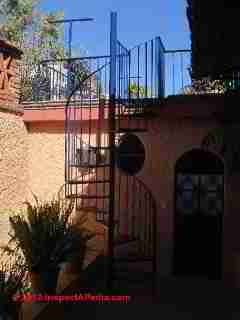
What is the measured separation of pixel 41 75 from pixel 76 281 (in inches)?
210

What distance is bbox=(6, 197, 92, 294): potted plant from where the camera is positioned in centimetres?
384

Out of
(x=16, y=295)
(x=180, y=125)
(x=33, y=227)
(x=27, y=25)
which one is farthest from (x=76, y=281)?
(x=27, y=25)

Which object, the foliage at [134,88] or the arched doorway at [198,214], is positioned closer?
the foliage at [134,88]

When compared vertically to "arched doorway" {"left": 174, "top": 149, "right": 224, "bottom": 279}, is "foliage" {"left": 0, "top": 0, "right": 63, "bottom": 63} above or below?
above

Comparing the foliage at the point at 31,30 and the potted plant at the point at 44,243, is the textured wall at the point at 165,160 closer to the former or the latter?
the potted plant at the point at 44,243

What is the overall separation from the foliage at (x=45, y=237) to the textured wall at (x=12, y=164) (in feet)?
10.00

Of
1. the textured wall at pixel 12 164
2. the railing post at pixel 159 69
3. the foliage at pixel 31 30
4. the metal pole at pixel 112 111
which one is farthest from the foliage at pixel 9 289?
the foliage at pixel 31 30

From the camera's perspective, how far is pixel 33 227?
3.96 meters

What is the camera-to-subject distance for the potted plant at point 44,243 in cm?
384

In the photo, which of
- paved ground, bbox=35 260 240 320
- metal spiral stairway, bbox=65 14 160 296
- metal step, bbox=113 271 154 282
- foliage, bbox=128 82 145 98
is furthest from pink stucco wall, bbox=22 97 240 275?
paved ground, bbox=35 260 240 320

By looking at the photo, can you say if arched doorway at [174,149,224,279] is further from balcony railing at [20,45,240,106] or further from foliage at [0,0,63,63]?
foliage at [0,0,63,63]

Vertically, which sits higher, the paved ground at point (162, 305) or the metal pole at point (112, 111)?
the metal pole at point (112, 111)

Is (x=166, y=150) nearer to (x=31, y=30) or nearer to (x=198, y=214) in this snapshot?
(x=198, y=214)

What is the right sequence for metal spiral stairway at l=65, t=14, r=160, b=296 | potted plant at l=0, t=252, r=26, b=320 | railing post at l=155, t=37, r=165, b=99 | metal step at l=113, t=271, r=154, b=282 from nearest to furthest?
1. potted plant at l=0, t=252, r=26, b=320
2. metal step at l=113, t=271, r=154, b=282
3. metal spiral stairway at l=65, t=14, r=160, b=296
4. railing post at l=155, t=37, r=165, b=99
